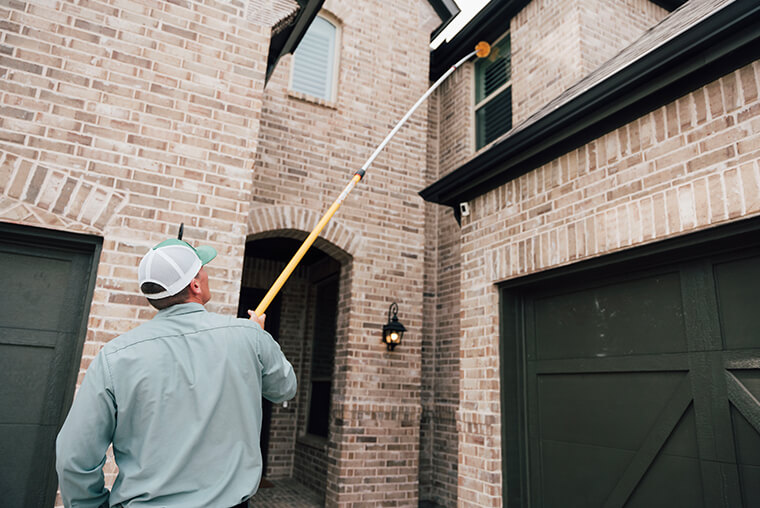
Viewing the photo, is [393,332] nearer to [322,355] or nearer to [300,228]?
[300,228]

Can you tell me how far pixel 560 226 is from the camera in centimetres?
356

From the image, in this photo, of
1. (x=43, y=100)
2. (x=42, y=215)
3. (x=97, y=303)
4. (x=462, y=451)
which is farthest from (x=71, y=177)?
(x=462, y=451)

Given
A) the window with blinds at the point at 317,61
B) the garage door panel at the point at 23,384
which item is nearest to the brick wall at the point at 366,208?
the window with blinds at the point at 317,61

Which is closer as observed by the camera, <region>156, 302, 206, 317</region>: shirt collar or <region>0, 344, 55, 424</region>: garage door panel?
<region>156, 302, 206, 317</region>: shirt collar

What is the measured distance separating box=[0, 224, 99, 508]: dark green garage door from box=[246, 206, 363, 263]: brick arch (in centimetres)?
331

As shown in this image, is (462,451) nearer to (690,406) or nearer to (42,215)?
(690,406)

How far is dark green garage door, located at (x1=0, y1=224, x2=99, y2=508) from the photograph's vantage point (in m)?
3.00

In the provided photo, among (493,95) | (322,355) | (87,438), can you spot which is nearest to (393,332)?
(322,355)

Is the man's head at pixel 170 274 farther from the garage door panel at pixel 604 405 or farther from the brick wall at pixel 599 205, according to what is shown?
the garage door panel at pixel 604 405

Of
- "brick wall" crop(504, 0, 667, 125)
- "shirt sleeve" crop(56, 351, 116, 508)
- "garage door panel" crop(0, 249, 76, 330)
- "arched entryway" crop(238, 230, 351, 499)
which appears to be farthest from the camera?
"arched entryway" crop(238, 230, 351, 499)

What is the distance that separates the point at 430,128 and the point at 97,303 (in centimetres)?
694

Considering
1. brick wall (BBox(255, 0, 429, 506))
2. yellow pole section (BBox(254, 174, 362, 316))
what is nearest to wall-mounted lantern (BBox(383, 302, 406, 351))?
brick wall (BBox(255, 0, 429, 506))

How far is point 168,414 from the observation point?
194 cm

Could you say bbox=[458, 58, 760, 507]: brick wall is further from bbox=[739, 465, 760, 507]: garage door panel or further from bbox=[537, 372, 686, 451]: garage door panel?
bbox=[739, 465, 760, 507]: garage door panel
